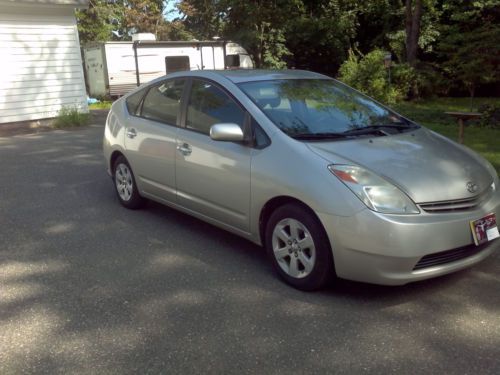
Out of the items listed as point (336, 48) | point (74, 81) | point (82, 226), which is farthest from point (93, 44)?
point (82, 226)

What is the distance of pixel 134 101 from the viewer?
5.85m

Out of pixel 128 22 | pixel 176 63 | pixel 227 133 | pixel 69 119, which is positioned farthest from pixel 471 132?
pixel 128 22

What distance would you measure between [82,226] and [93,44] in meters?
18.0

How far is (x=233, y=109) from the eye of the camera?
4414 millimetres

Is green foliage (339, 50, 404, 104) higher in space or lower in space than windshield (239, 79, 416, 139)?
lower

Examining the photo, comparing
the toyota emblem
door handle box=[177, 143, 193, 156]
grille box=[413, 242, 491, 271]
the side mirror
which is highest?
the side mirror

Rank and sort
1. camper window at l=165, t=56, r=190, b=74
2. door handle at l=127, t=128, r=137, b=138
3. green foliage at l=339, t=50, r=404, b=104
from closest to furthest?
door handle at l=127, t=128, r=137, b=138 → green foliage at l=339, t=50, r=404, b=104 → camper window at l=165, t=56, r=190, b=74

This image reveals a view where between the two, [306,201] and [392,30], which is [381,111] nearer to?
[306,201]

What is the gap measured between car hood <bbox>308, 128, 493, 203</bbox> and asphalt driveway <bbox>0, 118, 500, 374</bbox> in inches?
30.1

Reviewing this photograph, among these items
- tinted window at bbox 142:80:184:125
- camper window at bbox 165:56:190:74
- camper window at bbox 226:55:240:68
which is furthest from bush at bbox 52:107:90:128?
camper window at bbox 226:55:240:68

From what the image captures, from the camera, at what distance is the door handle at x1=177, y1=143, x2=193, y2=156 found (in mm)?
4703

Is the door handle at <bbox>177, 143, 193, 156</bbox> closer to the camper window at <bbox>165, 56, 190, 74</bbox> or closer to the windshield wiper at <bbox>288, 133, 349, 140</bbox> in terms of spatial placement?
the windshield wiper at <bbox>288, 133, 349, 140</bbox>

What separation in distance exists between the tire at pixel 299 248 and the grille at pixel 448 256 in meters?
0.60

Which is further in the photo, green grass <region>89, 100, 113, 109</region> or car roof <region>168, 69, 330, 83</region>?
green grass <region>89, 100, 113, 109</region>
